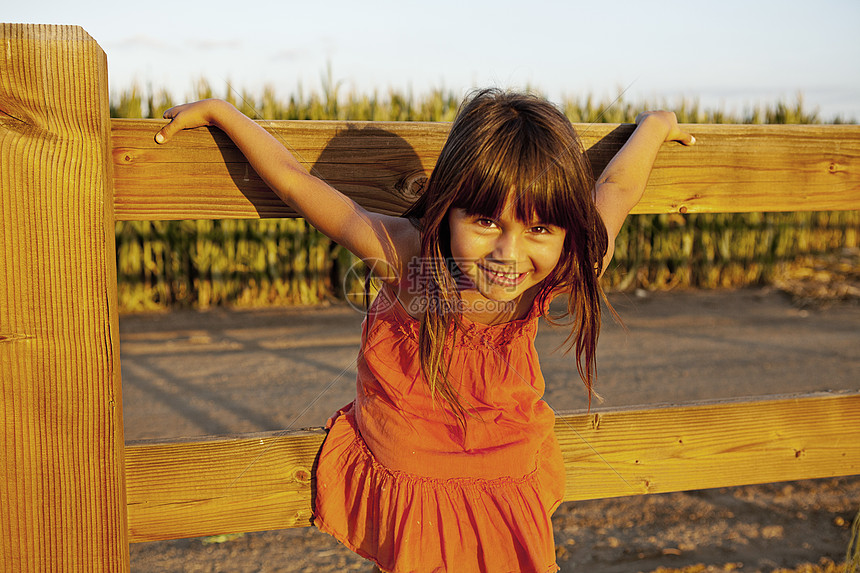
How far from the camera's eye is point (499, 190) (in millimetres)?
1279

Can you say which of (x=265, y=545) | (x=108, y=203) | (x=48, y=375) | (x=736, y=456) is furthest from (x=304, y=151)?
(x=265, y=545)

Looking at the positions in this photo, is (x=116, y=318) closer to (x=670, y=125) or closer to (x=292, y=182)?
(x=292, y=182)

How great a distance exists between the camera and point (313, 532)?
3.02m

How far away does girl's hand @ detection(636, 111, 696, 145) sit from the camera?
1592mm

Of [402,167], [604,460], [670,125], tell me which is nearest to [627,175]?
[670,125]

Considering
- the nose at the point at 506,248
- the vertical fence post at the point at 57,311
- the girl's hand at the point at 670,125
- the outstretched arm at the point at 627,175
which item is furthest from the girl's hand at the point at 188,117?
the girl's hand at the point at 670,125

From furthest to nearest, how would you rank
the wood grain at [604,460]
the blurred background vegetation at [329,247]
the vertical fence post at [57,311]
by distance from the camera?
the blurred background vegetation at [329,247] < the wood grain at [604,460] < the vertical fence post at [57,311]

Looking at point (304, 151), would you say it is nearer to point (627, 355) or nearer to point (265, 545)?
point (265, 545)

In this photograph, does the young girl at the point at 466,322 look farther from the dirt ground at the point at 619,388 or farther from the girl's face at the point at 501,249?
the dirt ground at the point at 619,388

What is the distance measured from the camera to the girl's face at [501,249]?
4.36 ft

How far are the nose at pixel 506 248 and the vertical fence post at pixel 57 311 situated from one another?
74 cm

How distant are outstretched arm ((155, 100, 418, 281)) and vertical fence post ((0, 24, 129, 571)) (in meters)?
0.18

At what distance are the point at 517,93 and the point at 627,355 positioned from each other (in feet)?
16.4

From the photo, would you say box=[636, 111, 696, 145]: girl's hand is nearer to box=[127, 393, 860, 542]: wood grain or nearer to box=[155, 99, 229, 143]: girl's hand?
box=[127, 393, 860, 542]: wood grain
